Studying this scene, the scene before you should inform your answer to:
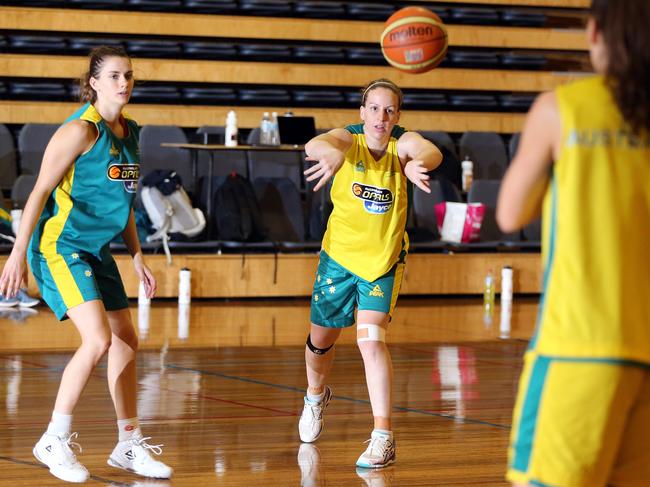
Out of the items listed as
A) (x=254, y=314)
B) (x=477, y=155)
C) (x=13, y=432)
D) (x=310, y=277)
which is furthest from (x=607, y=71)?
(x=477, y=155)

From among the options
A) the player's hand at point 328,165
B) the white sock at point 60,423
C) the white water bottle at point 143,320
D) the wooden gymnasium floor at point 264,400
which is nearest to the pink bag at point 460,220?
the wooden gymnasium floor at point 264,400

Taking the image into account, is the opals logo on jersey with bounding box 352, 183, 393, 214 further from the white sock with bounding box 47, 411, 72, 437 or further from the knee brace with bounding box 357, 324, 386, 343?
the white sock with bounding box 47, 411, 72, 437

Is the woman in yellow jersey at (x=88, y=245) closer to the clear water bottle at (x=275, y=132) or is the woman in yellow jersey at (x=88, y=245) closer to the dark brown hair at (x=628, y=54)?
the dark brown hair at (x=628, y=54)

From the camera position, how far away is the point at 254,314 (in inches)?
285

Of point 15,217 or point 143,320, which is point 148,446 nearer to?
point 143,320

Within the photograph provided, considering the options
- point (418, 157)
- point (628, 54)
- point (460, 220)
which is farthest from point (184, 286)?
point (628, 54)

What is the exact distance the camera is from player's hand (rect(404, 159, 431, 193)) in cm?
324

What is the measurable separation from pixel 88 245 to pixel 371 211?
3.35 ft

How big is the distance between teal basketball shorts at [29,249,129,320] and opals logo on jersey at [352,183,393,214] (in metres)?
0.93

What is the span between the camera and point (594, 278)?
5.47 ft

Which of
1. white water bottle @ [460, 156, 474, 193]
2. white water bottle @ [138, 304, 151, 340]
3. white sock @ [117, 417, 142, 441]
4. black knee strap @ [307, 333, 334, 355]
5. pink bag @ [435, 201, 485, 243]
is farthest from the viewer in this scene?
white water bottle @ [460, 156, 474, 193]

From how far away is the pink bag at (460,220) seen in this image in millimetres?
8266

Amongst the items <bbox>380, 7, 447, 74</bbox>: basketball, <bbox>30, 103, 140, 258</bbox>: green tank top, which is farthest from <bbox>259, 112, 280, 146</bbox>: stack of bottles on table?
<bbox>30, 103, 140, 258</bbox>: green tank top

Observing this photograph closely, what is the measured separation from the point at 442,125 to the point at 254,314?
3354 mm
